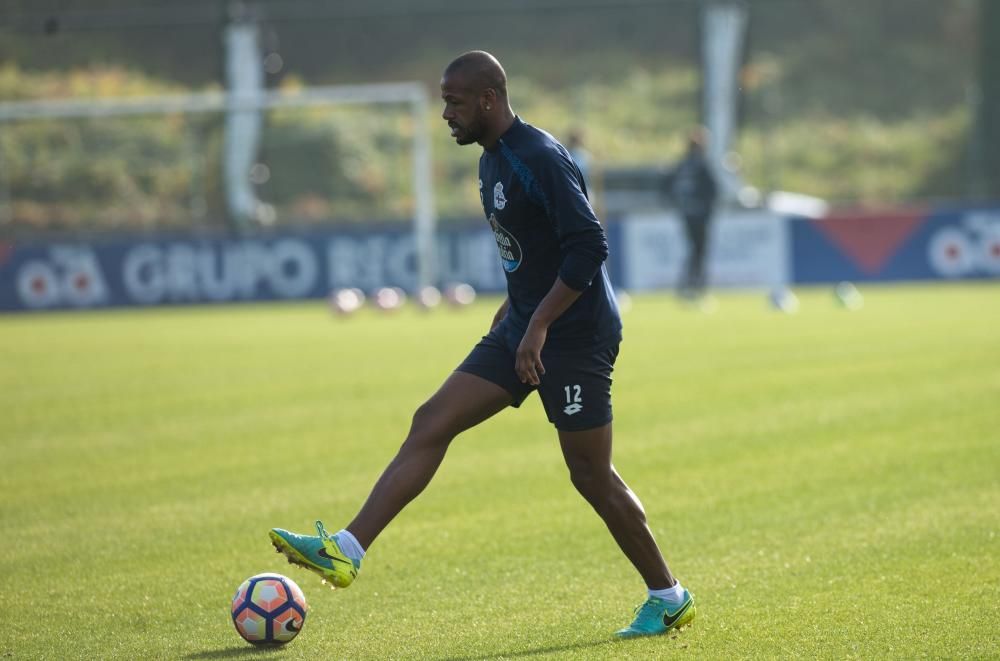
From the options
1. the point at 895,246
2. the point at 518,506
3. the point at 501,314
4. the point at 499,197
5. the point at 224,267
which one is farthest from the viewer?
the point at 895,246

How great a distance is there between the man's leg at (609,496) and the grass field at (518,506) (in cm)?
29

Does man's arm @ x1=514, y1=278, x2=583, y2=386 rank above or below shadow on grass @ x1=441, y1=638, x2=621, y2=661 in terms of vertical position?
above

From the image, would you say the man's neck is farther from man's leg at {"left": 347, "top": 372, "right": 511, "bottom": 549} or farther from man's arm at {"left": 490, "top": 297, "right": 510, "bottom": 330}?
man's leg at {"left": 347, "top": 372, "right": 511, "bottom": 549}

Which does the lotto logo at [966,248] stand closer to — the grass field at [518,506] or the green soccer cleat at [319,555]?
the grass field at [518,506]

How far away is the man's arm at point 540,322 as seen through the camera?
5.44 metres

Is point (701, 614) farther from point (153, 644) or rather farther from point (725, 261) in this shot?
point (725, 261)

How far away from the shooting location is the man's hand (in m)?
5.46

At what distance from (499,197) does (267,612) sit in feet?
5.83

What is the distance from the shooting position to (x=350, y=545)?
544 centimetres

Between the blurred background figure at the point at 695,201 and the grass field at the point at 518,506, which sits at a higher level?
the blurred background figure at the point at 695,201

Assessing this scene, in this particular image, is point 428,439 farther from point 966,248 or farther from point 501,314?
point 966,248

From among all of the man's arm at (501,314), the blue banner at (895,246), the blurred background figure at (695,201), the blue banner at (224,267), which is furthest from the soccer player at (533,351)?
the blue banner at (895,246)

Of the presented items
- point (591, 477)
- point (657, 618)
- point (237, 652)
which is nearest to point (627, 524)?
point (591, 477)

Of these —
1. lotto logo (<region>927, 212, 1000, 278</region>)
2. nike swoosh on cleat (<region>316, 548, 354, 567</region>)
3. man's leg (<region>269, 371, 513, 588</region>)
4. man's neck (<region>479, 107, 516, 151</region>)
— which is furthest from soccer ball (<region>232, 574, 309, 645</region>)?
lotto logo (<region>927, 212, 1000, 278</region>)
